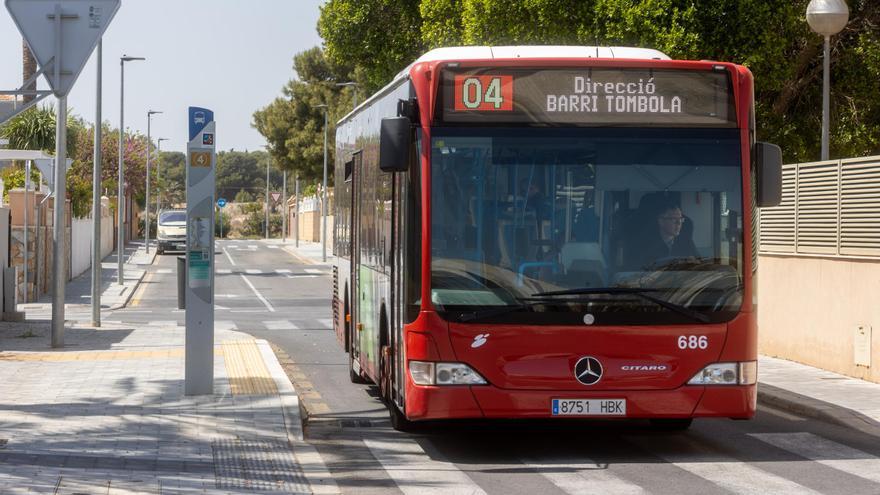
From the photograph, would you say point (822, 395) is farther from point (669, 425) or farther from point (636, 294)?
point (636, 294)

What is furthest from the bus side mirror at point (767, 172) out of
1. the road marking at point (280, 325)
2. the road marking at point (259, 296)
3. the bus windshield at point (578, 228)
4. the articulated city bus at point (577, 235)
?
the road marking at point (259, 296)

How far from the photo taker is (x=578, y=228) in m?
10.3

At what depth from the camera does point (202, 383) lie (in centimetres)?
1360

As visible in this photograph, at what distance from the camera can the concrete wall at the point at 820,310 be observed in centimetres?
1589

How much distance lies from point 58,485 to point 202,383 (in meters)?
4.79

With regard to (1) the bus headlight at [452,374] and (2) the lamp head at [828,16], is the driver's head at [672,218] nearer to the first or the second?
(1) the bus headlight at [452,374]

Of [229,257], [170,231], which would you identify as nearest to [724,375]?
[170,231]

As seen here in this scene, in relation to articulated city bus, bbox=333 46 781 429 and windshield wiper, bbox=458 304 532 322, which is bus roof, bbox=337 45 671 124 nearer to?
articulated city bus, bbox=333 46 781 429

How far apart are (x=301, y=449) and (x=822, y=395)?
6.01m

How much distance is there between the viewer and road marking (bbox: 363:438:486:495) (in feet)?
30.8

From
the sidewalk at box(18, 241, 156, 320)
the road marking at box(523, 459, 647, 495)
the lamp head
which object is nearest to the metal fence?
the lamp head

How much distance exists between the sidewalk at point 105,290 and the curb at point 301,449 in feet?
52.6

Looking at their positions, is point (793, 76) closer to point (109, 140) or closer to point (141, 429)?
point (141, 429)

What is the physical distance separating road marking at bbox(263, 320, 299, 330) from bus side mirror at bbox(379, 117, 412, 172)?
16.6 metres
